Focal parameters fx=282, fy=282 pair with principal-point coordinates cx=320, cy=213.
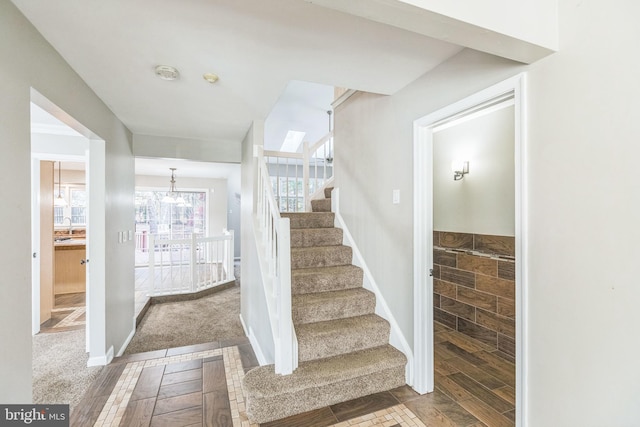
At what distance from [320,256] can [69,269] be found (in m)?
4.83

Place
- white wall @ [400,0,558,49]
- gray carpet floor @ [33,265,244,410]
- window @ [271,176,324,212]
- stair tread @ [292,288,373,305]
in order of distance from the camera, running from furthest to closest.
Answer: window @ [271,176,324,212], stair tread @ [292,288,373,305], gray carpet floor @ [33,265,244,410], white wall @ [400,0,558,49]

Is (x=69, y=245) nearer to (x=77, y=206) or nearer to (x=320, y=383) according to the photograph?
(x=77, y=206)

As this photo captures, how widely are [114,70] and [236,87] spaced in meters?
0.81

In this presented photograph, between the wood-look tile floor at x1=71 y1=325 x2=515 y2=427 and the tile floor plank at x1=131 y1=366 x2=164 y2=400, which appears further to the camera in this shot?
the tile floor plank at x1=131 y1=366 x2=164 y2=400

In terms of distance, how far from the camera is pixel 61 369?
254cm

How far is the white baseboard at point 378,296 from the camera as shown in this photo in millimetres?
2213

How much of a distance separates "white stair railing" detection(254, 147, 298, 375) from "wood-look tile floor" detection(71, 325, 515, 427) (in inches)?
15.3

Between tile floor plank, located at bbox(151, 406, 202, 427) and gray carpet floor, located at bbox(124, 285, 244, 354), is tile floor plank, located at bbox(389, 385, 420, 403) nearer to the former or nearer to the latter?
tile floor plank, located at bbox(151, 406, 202, 427)

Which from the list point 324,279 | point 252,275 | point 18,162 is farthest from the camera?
point 252,275

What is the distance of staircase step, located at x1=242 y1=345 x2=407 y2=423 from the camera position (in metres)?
1.83

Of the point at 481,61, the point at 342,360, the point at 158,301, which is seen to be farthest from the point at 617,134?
the point at 158,301

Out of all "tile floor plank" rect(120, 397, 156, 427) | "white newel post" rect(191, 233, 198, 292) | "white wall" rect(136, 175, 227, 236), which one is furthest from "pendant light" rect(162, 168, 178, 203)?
"tile floor plank" rect(120, 397, 156, 427)

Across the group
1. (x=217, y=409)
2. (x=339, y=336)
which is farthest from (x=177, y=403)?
(x=339, y=336)

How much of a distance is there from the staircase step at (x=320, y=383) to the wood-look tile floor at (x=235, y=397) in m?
0.06
